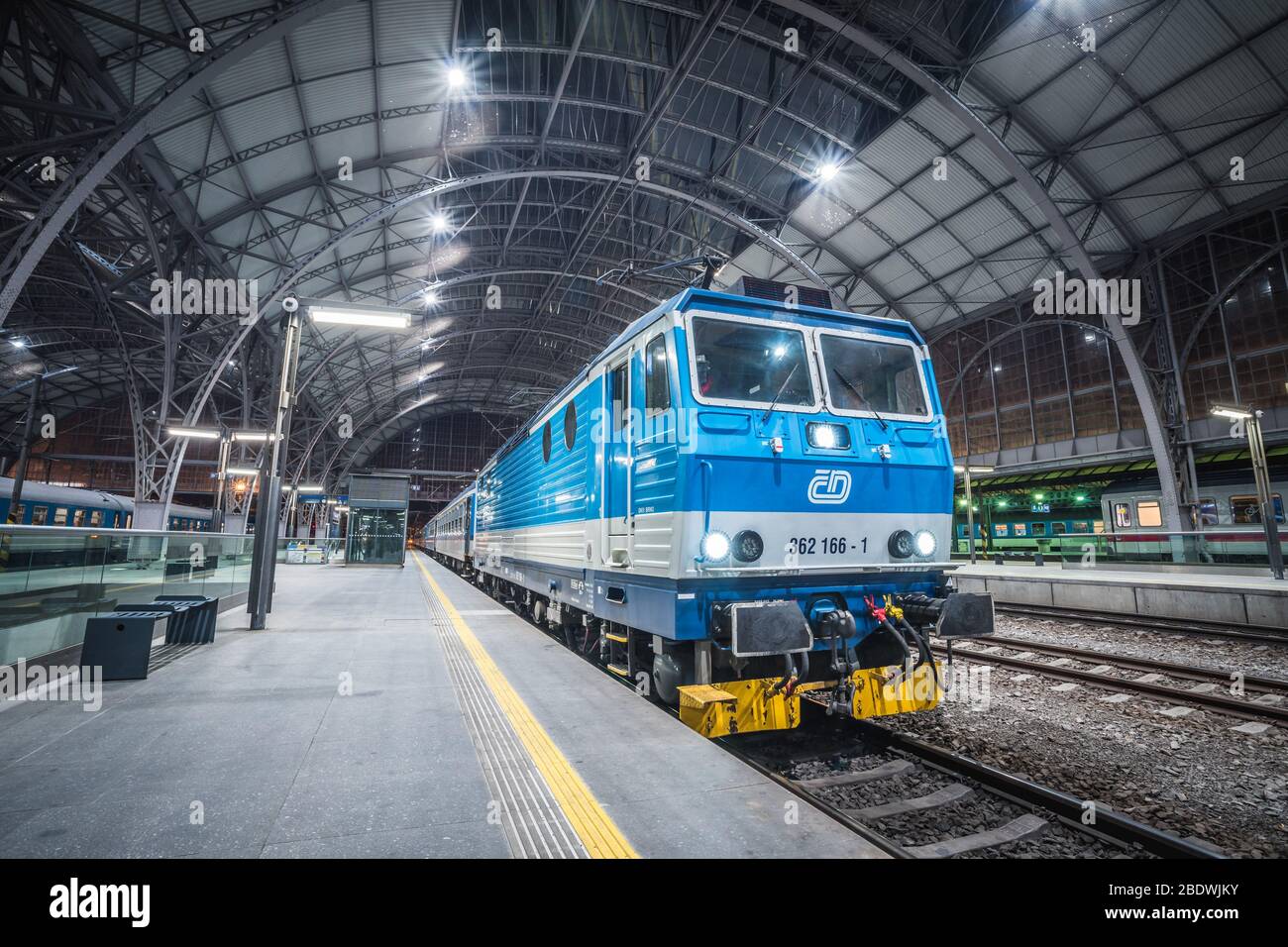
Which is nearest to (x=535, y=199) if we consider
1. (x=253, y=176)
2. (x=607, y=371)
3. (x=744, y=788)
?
(x=253, y=176)

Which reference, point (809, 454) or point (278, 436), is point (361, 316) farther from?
point (809, 454)

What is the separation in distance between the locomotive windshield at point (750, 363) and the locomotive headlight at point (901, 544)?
143 centimetres

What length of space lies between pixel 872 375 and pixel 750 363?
139cm

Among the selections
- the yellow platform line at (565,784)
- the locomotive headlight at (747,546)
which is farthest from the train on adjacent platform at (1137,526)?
the yellow platform line at (565,784)

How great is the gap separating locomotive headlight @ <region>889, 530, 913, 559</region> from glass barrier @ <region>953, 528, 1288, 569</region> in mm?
15639

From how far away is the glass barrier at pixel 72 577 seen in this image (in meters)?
5.22

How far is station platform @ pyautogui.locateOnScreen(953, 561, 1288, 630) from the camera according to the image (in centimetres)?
1086

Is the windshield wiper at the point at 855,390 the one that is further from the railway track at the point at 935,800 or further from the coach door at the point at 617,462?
the railway track at the point at 935,800

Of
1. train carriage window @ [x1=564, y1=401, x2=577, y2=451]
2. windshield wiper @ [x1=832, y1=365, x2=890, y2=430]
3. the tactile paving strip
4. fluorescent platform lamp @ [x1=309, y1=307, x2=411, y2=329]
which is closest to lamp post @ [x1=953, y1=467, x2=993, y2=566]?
windshield wiper @ [x1=832, y1=365, x2=890, y2=430]

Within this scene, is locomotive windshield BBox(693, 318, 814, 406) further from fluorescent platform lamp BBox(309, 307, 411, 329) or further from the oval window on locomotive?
fluorescent platform lamp BBox(309, 307, 411, 329)

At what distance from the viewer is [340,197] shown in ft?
68.7

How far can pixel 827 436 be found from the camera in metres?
4.89
